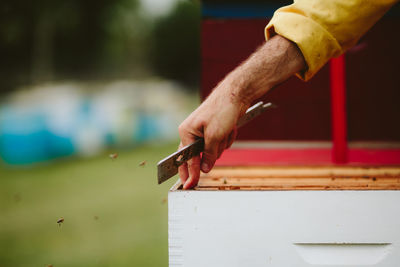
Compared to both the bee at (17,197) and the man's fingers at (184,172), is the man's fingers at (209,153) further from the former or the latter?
the bee at (17,197)

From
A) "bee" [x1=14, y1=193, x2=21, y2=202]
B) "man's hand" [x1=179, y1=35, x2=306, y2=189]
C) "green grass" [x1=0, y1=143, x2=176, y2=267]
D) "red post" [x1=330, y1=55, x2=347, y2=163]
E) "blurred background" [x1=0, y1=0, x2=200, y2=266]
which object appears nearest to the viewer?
"man's hand" [x1=179, y1=35, x2=306, y2=189]

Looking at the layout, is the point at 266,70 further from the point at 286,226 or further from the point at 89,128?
the point at 89,128

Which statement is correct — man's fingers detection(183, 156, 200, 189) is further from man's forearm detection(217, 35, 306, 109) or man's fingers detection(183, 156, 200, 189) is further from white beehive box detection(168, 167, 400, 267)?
man's forearm detection(217, 35, 306, 109)

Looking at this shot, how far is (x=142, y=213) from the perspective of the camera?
3.57 meters

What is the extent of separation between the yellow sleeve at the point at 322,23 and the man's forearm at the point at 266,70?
0.02 metres

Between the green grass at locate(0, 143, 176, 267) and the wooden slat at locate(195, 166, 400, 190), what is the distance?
2.44 ft

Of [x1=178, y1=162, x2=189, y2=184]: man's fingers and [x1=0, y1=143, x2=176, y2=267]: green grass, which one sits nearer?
[x1=178, y1=162, x2=189, y2=184]: man's fingers

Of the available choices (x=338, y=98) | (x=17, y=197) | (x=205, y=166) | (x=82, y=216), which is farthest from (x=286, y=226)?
(x=17, y=197)

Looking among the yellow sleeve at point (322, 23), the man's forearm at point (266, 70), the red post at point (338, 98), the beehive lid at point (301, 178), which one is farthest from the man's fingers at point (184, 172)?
the red post at point (338, 98)

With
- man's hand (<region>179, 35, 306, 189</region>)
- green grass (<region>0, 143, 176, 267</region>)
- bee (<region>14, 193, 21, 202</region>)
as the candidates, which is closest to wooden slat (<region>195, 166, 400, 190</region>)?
man's hand (<region>179, 35, 306, 189</region>)

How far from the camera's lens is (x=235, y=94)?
0.74 metres

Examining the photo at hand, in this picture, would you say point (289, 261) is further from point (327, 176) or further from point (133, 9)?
point (133, 9)

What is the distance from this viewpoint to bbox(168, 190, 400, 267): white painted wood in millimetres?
742

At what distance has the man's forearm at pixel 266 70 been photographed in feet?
2.48
